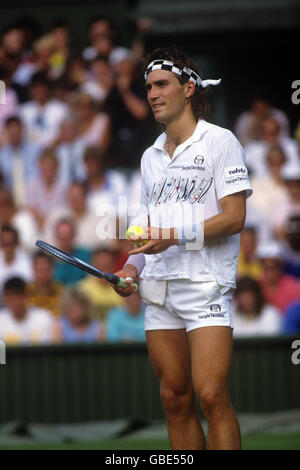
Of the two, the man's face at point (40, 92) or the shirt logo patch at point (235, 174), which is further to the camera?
the man's face at point (40, 92)

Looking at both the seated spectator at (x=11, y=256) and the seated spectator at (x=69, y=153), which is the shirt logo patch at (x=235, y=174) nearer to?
the seated spectator at (x=11, y=256)

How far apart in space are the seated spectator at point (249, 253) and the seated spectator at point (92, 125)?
174 centimetres

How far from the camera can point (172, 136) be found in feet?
13.7

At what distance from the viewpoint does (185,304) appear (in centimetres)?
398

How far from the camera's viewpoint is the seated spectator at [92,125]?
864 cm

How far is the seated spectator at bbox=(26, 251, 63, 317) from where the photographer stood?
300 inches

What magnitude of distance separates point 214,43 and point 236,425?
6732 mm

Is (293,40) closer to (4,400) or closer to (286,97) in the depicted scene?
(286,97)

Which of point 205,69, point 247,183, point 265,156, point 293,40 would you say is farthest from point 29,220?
point 247,183

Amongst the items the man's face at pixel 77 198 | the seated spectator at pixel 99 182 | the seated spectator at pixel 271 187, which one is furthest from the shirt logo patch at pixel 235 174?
the man's face at pixel 77 198

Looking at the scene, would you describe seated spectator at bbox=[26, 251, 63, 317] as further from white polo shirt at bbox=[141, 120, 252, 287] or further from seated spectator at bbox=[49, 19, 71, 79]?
white polo shirt at bbox=[141, 120, 252, 287]

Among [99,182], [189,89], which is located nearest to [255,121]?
[99,182]

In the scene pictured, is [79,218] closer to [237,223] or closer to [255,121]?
[255,121]

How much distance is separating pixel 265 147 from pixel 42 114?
2208 mm
